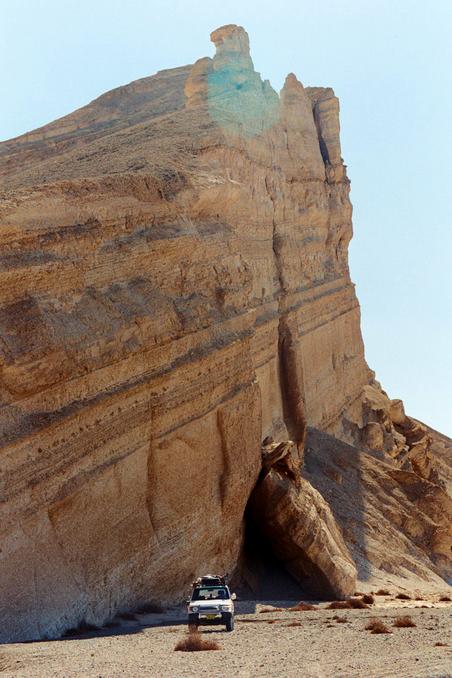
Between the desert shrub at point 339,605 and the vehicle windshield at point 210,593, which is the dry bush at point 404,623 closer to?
the vehicle windshield at point 210,593

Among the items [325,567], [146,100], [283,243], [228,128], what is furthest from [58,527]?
[146,100]

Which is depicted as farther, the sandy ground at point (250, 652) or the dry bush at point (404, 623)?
the dry bush at point (404, 623)

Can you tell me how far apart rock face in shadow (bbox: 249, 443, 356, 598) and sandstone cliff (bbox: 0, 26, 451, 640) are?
0.17 metres

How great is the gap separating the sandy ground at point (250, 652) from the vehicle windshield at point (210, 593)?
19.3 inches

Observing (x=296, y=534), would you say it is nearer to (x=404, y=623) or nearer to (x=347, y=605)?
(x=347, y=605)

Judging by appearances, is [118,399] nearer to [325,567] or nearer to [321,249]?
[325,567]

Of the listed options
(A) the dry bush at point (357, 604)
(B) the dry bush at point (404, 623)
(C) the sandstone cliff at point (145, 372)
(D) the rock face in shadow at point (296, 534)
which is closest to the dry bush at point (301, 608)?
(A) the dry bush at point (357, 604)

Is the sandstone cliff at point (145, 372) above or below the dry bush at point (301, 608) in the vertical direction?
above

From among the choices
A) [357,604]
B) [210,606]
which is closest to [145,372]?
[210,606]

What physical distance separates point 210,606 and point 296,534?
681cm

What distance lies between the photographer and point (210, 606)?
13.5 meters

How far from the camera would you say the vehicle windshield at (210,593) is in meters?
13.9

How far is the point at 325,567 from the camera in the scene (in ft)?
65.8

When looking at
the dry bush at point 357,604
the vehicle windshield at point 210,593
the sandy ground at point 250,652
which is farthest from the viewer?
the dry bush at point 357,604
